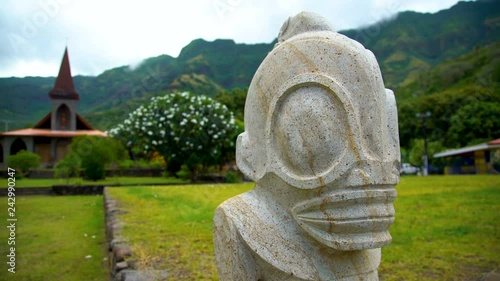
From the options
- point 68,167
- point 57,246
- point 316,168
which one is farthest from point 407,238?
point 68,167

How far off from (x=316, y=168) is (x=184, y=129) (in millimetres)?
15696

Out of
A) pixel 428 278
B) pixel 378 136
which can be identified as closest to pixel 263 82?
pixel 378 136

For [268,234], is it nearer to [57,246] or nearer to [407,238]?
[407,238]

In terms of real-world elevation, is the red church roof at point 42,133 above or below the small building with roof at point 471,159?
above

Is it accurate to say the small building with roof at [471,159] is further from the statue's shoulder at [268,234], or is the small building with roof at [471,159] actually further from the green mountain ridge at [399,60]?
the green mountain ridge at [399,60]

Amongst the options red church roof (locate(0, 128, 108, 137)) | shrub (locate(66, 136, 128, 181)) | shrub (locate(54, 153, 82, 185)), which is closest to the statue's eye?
shrub (locate(54, 153, 82, 185))

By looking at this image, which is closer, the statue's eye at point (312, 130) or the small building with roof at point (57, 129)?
the statue's eye at point (312, 130)

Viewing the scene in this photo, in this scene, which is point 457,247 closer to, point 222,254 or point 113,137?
point 222,254

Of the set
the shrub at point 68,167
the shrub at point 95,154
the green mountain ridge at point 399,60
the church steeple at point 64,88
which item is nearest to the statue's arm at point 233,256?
the shrub at point 68,167

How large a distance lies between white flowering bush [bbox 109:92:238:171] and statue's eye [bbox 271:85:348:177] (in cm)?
1537

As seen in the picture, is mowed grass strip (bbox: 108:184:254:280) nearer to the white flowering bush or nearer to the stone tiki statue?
the stone tiki statue

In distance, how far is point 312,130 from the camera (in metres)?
2.23

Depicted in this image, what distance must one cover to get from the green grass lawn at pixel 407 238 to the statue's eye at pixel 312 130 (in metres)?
2.34

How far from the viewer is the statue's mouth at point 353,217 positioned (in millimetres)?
2158
